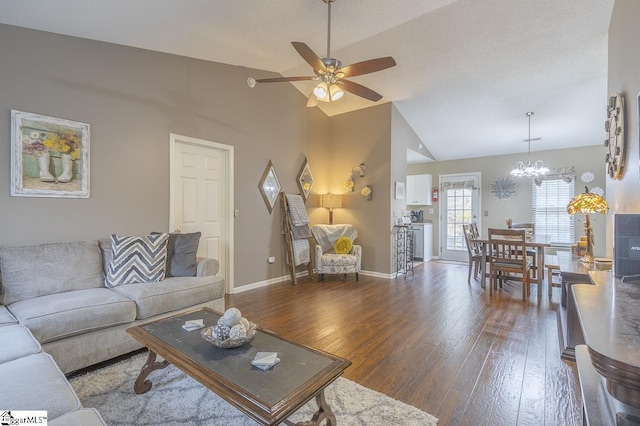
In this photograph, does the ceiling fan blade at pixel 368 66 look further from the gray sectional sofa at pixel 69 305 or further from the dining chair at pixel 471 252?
the dining chair at pixel 471 252

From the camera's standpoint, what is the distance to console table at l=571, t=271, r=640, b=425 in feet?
2.45

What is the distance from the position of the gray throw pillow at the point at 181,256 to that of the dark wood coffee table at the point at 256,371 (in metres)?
1.22

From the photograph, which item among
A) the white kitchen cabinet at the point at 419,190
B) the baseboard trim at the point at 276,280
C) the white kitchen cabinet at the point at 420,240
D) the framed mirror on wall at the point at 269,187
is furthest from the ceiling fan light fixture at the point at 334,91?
the white kitchen cabinet at the point at 419,190

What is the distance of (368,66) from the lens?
2.64 meters

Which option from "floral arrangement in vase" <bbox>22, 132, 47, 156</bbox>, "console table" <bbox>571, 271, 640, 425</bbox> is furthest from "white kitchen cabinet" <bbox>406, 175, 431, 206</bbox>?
"floral arrangement in vase" <bbox>22, 132, 47, 156</bbox>

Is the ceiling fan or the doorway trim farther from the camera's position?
the doorway trim

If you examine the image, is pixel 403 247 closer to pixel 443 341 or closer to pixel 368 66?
pixel 443 341

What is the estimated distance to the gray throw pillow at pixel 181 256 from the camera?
3.01 metres

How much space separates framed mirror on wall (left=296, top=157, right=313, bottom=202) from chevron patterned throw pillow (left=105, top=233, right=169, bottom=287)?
9.11 feet

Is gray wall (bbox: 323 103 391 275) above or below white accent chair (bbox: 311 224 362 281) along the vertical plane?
above

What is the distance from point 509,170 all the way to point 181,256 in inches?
274

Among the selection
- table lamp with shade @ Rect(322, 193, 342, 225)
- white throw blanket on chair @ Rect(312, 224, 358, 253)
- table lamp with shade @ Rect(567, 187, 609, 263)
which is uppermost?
table lamp with shade @ Rect(322, 193, 342, 225)

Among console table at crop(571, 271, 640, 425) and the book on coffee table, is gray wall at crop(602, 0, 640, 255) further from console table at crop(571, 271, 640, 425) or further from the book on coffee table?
the book on coffee table

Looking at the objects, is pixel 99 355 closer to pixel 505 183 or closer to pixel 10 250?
pixel 10 250
